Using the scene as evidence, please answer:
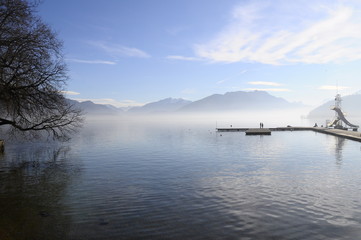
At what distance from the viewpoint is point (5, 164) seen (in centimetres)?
3020

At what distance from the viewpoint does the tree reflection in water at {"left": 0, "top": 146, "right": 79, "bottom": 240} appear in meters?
12.4

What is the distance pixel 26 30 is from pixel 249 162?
25.7 meters

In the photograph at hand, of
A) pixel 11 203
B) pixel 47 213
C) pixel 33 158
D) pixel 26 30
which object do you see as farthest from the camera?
pixel 33 158

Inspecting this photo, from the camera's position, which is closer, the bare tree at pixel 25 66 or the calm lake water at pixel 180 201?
the calm lake water at pixel 180 201

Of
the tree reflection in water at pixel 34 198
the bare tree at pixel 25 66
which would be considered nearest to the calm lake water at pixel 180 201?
the tree reflection in water at pixel 34 198

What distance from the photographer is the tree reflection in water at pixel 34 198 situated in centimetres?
1241

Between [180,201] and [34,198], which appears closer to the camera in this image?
[180,201]

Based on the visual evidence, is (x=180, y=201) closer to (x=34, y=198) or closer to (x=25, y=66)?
(x=34, y=198)

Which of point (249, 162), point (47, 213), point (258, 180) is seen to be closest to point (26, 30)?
point (47, 213)

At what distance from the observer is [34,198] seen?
1759 centimetres

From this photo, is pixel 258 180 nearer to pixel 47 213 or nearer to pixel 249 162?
pixel 249 162

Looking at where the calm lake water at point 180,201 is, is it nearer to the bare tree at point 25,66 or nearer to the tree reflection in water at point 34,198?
the tree reflection in water at point 34,198

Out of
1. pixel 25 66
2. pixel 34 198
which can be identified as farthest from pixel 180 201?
pixel 25 66

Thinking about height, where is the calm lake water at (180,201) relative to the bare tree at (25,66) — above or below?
below
